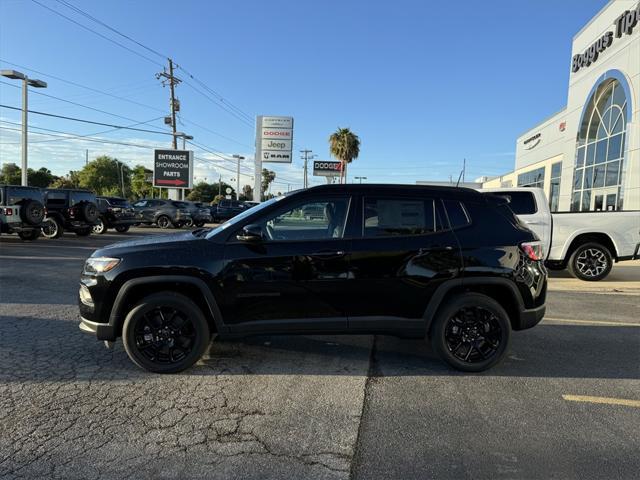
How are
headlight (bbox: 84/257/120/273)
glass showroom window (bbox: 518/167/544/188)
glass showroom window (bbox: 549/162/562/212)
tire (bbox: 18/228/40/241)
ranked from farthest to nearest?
glass showroom window (bbox: 518/167/544/188)
glass showroom window (bbox: 549/162/562/212)
tire (bbox: 18/228/40/241)
headlight (bbox: 84/257/120/273)

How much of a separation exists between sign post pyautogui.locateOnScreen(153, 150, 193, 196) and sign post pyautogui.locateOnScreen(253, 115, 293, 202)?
719cm

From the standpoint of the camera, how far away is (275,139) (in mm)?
32906

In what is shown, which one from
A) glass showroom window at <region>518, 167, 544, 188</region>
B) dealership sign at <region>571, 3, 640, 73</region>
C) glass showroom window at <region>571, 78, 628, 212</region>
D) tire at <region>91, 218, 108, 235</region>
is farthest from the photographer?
glass showroom window at <region>518, 167, 544, 188</region>

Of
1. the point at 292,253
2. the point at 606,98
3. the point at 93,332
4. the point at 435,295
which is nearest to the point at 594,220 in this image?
the point at 435,295

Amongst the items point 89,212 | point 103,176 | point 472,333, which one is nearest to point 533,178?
point 89,212

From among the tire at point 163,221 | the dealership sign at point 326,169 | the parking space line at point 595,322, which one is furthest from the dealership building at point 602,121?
the dealership sign at point 326,169

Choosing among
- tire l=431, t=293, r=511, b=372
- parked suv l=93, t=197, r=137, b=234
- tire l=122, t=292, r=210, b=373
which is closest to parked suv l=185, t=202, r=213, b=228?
parked suv l=93, t=197, r=137, b=234

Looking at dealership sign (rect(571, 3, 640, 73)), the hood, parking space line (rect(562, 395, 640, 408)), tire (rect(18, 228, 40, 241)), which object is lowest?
parking space line (rect(562, 395, 640, 408))

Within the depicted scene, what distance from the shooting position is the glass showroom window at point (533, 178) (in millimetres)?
33500

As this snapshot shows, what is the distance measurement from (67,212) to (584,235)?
16778 mm

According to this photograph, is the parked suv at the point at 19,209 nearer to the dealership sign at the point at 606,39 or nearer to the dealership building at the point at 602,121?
the dealership building at the point at 602,121

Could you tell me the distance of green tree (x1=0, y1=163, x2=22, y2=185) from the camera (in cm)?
8744

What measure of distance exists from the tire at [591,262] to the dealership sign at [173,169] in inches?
1245

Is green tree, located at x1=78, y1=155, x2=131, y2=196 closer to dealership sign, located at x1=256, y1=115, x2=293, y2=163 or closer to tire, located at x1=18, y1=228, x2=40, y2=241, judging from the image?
dealership sign, located at x1=256, y1=115, x2=293, y2=163
